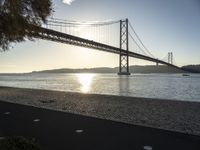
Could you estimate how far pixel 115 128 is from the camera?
6.40 metres

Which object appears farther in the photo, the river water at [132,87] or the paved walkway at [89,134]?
the river water at [132,87]

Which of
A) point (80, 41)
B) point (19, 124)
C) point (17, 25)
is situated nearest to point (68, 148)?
point (19, 124)

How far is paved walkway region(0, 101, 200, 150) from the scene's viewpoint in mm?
5059

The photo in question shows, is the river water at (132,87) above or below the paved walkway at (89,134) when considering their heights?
below

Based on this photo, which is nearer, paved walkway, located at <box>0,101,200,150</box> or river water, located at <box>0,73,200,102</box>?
paved walkway, located at <box>0,101,200,150</box>

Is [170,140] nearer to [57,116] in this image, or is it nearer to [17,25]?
[57,116]

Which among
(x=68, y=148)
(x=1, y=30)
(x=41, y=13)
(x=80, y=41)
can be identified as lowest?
(x=68, y=148)

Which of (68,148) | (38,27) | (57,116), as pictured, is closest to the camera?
(68,148)

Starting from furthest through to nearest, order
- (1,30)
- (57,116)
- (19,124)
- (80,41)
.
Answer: (80,41)
(1,30)
(57,116)
(19,124)

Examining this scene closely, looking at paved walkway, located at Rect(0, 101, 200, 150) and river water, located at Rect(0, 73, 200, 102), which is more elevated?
paved walkway, located at Rect(0, 101, 200, 150)

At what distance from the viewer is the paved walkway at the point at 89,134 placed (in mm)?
5059

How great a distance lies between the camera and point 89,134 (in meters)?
5.83

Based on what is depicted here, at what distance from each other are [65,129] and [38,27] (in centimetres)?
454

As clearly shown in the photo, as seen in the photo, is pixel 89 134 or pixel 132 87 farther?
pixel 132 87
